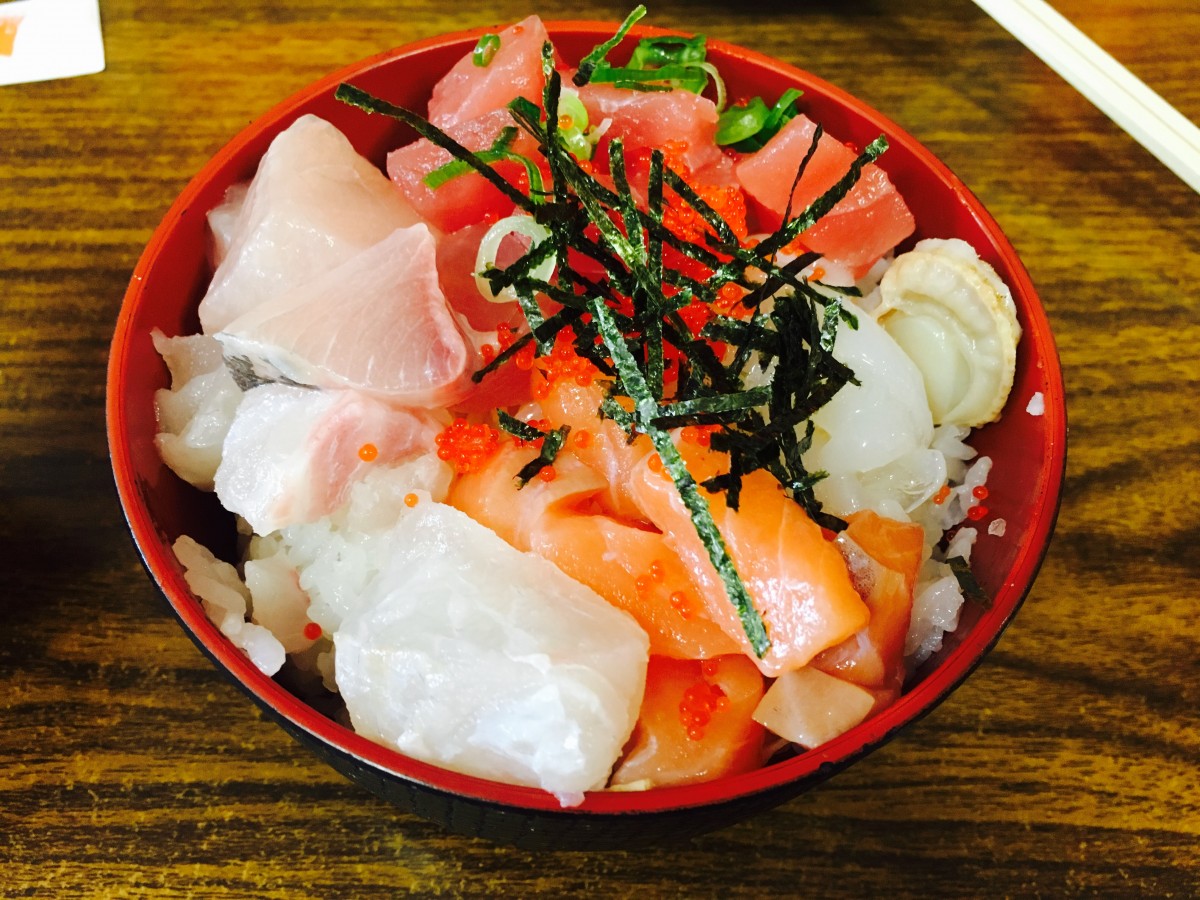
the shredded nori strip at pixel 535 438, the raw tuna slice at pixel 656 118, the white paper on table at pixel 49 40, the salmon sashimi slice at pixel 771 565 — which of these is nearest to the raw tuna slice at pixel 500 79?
the raw tuna slice at pixel 656 118

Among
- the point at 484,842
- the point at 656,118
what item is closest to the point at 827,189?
the point at 656,118

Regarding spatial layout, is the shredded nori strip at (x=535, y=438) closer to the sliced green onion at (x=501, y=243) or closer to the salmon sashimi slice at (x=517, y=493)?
the salmon sashimi slice at (x=517, y=493)

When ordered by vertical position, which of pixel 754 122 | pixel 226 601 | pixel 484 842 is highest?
pixel 754 122

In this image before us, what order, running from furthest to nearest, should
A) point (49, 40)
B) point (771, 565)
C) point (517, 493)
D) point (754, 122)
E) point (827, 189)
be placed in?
point (49, 40) → point (754, 122) → point (827, 189) → point (517, 493) → point (771, 565)

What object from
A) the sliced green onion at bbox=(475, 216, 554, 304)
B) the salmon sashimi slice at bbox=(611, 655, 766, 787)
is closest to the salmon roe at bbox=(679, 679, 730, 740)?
the salmon sashimi slice at bbox=(611, 655, 766, 787)

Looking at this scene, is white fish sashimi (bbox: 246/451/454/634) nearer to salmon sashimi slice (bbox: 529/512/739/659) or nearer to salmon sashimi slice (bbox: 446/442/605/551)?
salmon sashimi slice (bbox: 446/442/605/551)

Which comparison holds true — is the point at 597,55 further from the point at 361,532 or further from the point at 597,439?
the point at 361,532
